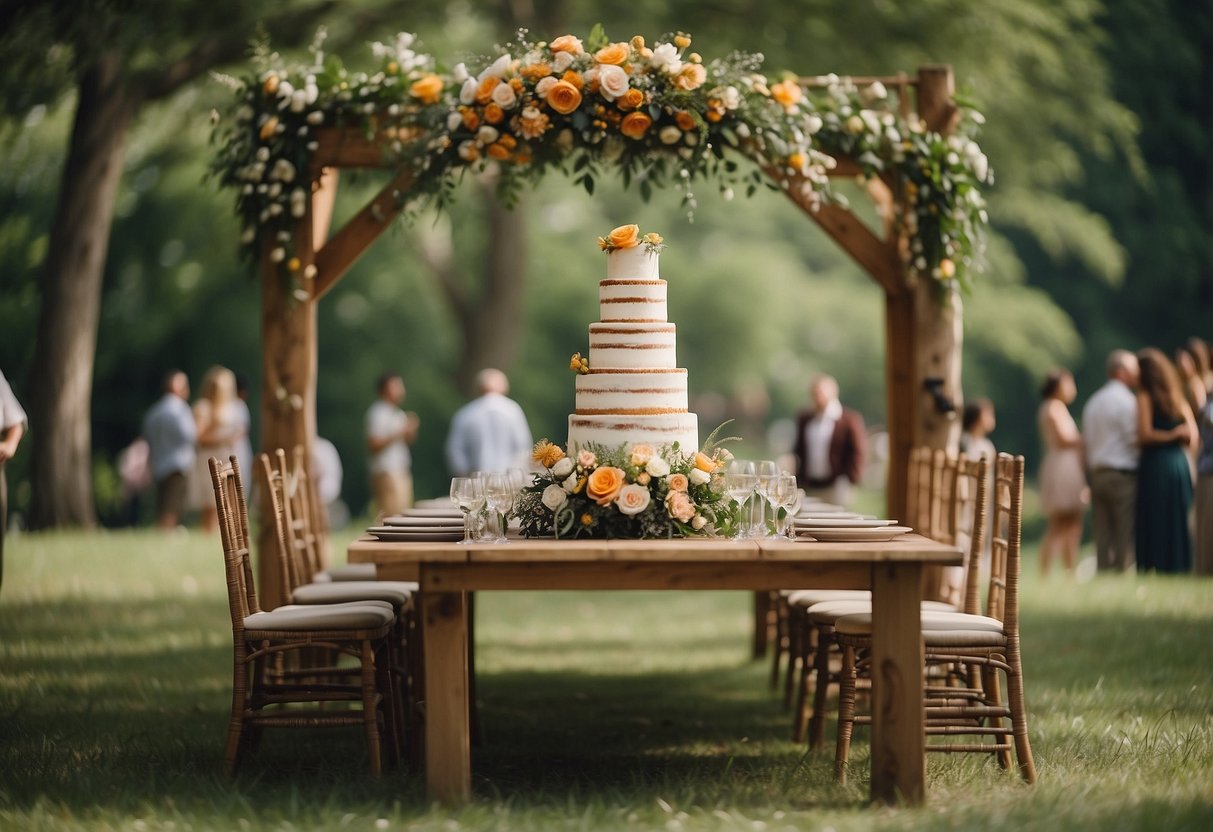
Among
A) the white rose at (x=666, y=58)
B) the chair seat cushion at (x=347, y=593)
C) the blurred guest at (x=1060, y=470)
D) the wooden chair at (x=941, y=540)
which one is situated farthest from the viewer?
the blurred guest at (x=1060, y=470)

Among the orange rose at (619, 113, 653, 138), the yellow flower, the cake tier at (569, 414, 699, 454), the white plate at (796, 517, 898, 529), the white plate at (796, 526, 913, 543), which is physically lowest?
the white plate at (796, 526, 913, 543)

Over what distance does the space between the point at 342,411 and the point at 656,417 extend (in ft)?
67.5

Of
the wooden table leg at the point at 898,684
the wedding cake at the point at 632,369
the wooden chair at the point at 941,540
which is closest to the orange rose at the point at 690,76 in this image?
the wedding cake at the point at 632,369

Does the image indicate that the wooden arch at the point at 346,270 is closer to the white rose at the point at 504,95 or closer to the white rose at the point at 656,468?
the white rose at the point at 504,95

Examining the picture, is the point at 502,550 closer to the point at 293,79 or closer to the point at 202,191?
the point at 293,79

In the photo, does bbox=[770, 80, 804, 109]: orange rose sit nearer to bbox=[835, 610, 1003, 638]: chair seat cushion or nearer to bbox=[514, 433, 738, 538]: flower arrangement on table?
bbox=[514, 433, 738, 538]: flower arrangement on table

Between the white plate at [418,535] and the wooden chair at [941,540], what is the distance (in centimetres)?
160

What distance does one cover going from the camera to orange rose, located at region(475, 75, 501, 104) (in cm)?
741

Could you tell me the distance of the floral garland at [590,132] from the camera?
7.44 meters

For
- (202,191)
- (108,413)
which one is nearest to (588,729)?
(202,191)

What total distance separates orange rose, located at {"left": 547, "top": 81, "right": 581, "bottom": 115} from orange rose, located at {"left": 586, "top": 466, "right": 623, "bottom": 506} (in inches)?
90.8

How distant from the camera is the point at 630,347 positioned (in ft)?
19.2

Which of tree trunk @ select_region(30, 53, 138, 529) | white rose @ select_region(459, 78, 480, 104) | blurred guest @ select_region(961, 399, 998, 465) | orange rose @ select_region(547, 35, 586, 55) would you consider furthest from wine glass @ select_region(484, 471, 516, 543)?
tree trunk @ select_region(30, 53, 138, 529)

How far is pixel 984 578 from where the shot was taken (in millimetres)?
13398
